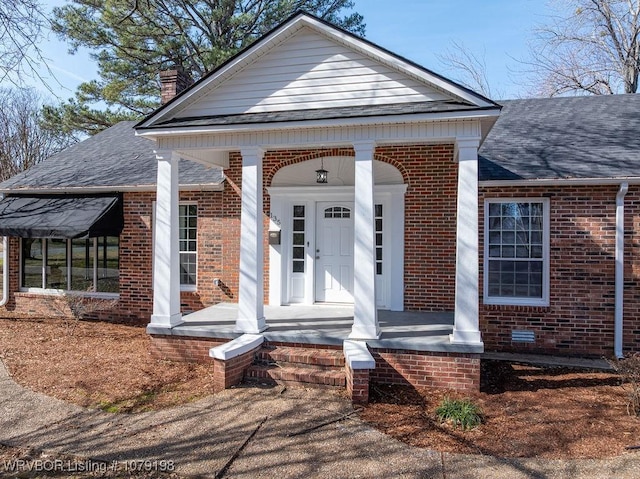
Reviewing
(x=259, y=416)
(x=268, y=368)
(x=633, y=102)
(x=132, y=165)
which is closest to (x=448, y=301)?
(x=268, y=368)

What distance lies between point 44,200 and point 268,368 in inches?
295

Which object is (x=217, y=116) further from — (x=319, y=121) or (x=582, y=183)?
(x=582, y=183)

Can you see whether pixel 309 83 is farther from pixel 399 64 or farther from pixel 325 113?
pixel 399 64

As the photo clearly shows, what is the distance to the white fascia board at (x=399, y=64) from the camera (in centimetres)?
631

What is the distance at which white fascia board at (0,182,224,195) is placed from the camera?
9656mm

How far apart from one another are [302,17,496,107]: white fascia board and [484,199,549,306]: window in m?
2.63

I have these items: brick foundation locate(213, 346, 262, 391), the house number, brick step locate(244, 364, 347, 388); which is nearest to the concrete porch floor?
brick step locate(244, 364, 347, 388)

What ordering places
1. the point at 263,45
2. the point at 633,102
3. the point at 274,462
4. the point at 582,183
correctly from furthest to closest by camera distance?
the point at 633,102
the point at 582,183
the point at 263,45
the point at 274,462

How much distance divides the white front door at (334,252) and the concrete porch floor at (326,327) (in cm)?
42

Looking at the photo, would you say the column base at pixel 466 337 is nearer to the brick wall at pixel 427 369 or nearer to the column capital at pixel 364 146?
the brick wall at pixel 427 369

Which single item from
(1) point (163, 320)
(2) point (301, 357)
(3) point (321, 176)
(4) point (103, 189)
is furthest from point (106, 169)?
(2) point (301, 357)

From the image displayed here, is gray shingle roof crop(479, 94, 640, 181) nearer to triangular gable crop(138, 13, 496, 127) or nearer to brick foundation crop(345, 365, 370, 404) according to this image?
triangular gable crop(138, 13, 496, 127)

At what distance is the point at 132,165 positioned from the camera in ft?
36.4

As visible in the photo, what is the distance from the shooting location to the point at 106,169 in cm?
1115
